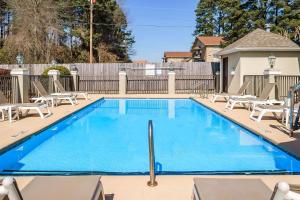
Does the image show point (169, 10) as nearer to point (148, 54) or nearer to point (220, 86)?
point (148, 54)

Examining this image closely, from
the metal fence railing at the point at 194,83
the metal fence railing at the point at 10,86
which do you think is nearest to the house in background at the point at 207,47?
the metal fence railing at the point at 194,83

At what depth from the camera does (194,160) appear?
5590 mm

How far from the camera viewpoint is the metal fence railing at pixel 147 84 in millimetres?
21942

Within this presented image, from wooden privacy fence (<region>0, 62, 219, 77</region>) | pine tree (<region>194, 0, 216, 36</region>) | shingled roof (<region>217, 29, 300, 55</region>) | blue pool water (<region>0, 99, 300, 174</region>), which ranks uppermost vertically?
pine tree (<region>194, 0, 216, 36</region>)

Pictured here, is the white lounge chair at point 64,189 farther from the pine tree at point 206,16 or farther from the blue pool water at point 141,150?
the pine tree at point 206,16

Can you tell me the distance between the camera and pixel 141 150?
6.38 metres

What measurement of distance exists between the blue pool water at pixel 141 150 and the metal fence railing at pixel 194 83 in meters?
11.3

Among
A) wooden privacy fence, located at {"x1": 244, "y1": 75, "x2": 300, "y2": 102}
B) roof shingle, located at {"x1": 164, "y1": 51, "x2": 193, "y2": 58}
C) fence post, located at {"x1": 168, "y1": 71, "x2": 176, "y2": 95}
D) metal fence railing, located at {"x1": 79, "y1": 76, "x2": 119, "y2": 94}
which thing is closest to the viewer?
wooden privacy fence, located at {"x1": 244, "y1": 75, "x2": 300, "y2": 102}

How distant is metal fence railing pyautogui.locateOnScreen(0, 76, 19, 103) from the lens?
1117 centimetres

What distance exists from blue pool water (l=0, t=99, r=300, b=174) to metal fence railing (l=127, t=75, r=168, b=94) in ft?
38.1

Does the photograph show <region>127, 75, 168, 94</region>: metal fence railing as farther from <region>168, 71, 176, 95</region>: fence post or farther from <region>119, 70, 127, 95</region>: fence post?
<region>168, 71, 176, 95</region>: fence post

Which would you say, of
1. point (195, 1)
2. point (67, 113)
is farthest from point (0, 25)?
point (67, 113)

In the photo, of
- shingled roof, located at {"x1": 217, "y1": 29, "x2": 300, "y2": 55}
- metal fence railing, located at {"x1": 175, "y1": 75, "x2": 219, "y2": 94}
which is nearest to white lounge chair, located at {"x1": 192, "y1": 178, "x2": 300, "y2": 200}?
shingled roof, located at {"x1": 217, "y1": 29, "x2": 300, "y2": 55}

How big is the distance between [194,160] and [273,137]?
1.90 m
